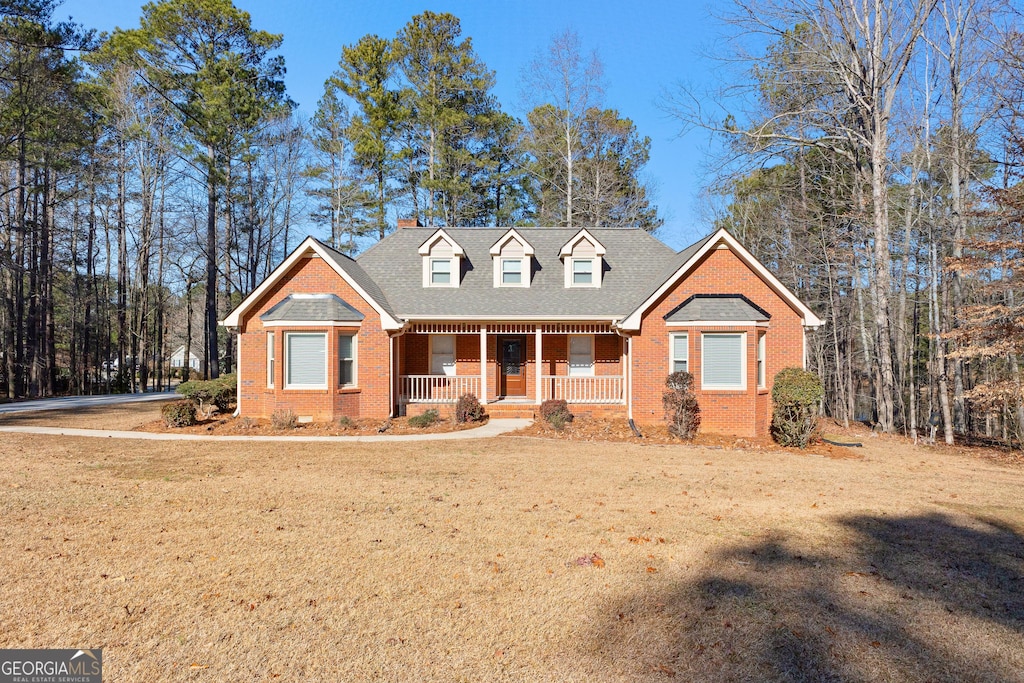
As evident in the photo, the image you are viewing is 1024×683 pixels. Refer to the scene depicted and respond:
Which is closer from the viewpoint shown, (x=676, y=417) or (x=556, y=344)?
(x=676, y=417)

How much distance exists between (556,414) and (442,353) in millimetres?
5788

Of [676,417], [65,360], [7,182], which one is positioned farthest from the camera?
[65,360]

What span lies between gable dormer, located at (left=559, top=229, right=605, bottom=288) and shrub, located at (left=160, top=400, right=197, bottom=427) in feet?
41.3

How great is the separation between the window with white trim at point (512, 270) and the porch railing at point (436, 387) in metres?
3.69

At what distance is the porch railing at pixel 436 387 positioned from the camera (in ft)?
60.0

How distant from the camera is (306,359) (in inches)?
657

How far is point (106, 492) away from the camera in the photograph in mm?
8281

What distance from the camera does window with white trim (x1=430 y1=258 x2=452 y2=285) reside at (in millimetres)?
19844

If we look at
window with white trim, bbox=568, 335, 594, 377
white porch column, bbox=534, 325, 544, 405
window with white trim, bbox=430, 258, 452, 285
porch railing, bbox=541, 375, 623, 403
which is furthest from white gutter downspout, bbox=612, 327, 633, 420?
window with white trim, bbox=430, 258, 452, 285

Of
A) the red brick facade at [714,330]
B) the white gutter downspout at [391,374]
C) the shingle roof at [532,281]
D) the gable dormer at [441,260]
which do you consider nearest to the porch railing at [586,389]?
the red brick facade at [714,330]

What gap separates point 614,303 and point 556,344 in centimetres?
259

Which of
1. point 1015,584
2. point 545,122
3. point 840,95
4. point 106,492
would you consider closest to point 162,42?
point 545,122

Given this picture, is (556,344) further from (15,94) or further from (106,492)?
(15,94)

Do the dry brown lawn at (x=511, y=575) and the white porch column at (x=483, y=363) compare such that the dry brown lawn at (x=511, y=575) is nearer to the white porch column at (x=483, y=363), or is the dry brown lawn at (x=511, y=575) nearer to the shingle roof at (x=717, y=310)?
the shingle roof at (x=717, y=310)
